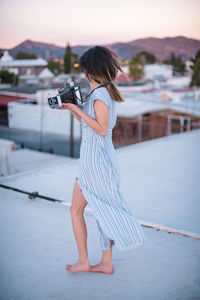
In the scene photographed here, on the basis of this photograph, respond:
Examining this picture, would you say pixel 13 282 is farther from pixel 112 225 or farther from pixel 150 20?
pixel 150 20

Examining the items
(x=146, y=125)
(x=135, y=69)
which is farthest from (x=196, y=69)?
(x=135, y=69)

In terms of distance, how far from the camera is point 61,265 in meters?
2.14

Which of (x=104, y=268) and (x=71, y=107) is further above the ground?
(x=71, y=107)

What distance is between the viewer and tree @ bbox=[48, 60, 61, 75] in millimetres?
9896

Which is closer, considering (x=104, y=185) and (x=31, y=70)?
(x=104, y=185)

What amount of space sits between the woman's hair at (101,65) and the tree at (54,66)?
822 centimetres

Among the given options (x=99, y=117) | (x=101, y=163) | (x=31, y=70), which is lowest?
(x=101, y=163)

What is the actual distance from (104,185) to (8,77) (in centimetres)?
722

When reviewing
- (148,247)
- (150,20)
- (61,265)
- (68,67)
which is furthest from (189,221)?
(150,20)

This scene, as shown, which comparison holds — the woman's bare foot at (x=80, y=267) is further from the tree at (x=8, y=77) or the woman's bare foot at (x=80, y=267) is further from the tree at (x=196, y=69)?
the tree at (x=196, y=69)

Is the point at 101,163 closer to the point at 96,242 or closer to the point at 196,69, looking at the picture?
the point at 96,242

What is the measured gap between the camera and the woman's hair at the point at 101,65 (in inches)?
69.9

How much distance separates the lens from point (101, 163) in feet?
6.11

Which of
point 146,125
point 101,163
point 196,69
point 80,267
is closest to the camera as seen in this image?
point 101,163
